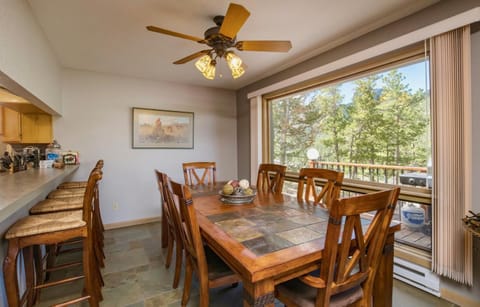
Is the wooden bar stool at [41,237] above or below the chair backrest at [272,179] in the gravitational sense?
below

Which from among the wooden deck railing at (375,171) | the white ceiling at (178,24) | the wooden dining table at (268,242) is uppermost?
the white ceiling at (178,24)

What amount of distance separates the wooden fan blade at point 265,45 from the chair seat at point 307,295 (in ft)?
5.58

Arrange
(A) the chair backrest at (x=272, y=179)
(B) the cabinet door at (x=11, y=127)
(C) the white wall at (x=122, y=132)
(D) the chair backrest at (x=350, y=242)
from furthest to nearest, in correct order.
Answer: (C) the white wall at (x=122, y=132) → (B) the cabinet door at (x=11, y=127) → (A) the chair backrest at (x=272, y=179) → (D) the chair backrest at (x=350, y=242)

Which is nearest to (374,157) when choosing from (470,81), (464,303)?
(470,81)

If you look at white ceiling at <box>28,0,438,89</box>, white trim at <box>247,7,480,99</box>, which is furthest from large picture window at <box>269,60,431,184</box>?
white ceiling at <box>28,0,438,89</box>

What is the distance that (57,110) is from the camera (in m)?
2.88

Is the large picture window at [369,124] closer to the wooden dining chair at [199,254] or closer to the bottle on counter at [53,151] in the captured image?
the wooden dining chair at [199,254]

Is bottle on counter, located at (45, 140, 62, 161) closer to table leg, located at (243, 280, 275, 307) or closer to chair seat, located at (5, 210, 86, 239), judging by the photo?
chair seat, located at (5, 210, 86, 239)

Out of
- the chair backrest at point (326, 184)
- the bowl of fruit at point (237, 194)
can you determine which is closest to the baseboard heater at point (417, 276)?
the chair backrest at point (326, 184)

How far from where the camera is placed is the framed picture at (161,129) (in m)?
3.67

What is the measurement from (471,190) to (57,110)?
4.33 metres

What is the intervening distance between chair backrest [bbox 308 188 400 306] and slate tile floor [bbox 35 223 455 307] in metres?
0.97

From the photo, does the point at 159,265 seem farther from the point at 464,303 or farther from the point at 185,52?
the point at 464,303

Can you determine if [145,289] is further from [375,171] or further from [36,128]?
[36,128]
